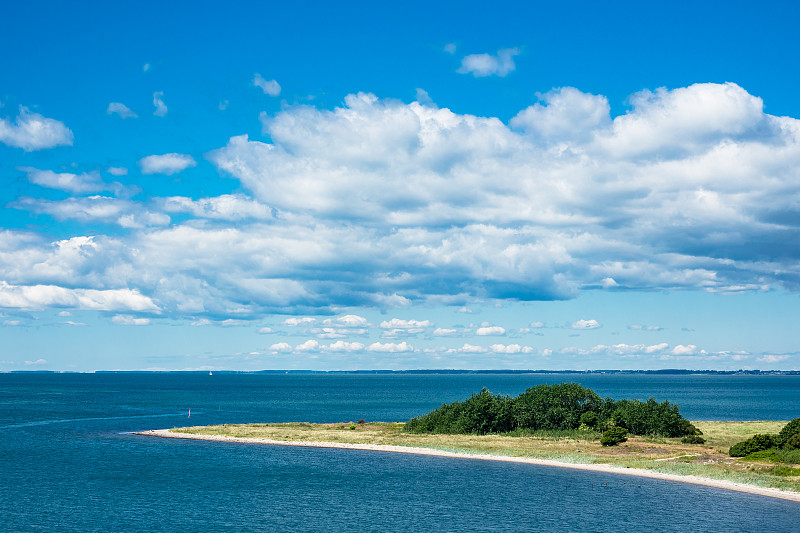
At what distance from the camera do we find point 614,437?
103 metres

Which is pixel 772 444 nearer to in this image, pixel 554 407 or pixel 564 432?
pixel 564 432

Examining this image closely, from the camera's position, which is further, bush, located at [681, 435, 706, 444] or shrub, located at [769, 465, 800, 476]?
bush, located at [681, 435, 706, 444]

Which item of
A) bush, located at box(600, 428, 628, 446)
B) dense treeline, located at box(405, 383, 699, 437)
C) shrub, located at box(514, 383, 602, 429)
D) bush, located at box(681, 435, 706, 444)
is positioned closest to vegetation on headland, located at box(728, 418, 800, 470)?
bush, located at box(681, 435, 706, 444)

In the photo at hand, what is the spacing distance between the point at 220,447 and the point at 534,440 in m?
48.8

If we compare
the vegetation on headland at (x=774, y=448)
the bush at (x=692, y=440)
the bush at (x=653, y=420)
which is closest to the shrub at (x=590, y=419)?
the bush at (x=653, y=420)

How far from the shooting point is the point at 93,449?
10681cm

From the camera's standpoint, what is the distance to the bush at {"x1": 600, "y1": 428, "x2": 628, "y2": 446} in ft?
336

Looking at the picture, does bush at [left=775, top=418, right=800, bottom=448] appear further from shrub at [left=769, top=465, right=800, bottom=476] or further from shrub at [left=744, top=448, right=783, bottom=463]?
shrub at [left=769, top=465, right=800, bottom=476]

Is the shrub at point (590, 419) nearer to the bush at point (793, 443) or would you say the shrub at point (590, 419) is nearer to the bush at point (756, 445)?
the bush at point (756, 445)

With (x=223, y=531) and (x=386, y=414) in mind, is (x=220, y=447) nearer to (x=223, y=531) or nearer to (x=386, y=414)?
(x=223, y=531)

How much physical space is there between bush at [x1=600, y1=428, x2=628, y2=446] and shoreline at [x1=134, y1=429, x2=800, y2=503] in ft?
45.9

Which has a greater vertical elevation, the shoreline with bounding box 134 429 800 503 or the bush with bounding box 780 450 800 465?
the bush with bounding box 780 450 800 465

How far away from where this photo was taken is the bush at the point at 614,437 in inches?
4033

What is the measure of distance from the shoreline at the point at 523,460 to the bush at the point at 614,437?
45.9 feet
